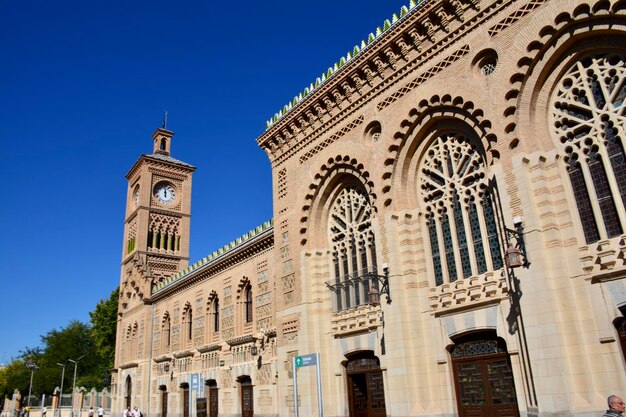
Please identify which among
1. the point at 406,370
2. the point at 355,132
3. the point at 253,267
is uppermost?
the point at 355,132

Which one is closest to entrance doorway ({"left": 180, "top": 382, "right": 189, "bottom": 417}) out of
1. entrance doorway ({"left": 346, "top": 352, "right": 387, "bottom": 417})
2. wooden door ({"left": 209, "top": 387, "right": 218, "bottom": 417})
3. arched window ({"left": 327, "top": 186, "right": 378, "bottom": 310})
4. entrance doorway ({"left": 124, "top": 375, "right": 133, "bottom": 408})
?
wooden door ({"left": 209, "top": 387, "right": 218, "bottom": 417})

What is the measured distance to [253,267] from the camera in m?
24.4

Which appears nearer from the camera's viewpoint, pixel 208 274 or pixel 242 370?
pixel 242 370

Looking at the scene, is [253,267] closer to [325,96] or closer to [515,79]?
[325,96]

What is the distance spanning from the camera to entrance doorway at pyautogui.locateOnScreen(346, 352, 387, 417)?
1617cm

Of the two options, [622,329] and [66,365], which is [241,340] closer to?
[622,329]

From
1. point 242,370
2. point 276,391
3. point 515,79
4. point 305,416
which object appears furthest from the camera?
point 242,370

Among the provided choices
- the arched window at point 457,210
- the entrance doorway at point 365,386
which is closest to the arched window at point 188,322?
the entrance doorway at point 365,386

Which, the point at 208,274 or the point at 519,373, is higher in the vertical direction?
the point at 208,274

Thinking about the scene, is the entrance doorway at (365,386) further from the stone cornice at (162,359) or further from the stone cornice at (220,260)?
the stone cornice at (162,359)

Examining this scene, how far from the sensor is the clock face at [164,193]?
45094mm

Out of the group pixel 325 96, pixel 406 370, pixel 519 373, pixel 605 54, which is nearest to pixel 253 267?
pixel 325 96

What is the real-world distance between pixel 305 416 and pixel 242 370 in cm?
617

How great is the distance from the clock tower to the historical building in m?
20.6
